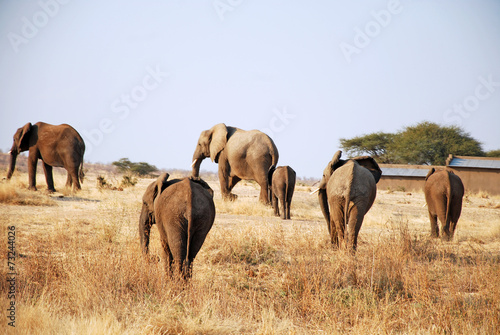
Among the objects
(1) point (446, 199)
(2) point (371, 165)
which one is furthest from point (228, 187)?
(2) point (371, 165)

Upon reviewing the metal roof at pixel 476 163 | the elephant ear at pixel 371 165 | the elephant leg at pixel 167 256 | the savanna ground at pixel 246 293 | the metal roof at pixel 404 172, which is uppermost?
the metal roof at pixel 476 163

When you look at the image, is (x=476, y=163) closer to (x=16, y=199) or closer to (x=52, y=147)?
(x=52, y=147)

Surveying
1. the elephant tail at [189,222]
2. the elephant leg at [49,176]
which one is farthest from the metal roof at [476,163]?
the elephant tail at [189,222]

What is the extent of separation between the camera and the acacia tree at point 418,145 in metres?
47.8

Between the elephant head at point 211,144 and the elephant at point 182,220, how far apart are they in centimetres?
1110

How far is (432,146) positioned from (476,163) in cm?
1278

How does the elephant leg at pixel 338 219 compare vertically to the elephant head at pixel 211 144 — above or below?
below

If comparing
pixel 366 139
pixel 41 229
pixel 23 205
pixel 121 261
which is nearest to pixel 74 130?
pixel 23 205

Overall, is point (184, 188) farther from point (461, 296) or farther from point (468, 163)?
point (468, 163)

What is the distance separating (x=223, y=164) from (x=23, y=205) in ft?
21.4

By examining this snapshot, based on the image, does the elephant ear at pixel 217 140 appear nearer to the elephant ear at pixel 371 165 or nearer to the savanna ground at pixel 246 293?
the elephant ear at pixel 371 165

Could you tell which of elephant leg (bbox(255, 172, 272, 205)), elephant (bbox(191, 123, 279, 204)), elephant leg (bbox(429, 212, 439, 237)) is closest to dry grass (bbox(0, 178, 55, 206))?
elephant (bbox(191, 123, 279, 204))

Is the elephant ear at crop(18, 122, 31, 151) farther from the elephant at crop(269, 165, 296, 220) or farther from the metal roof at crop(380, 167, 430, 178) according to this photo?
the metal roof at crop(380, 167, 430, 178)

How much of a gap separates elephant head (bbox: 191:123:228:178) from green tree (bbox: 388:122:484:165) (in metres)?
33.7
